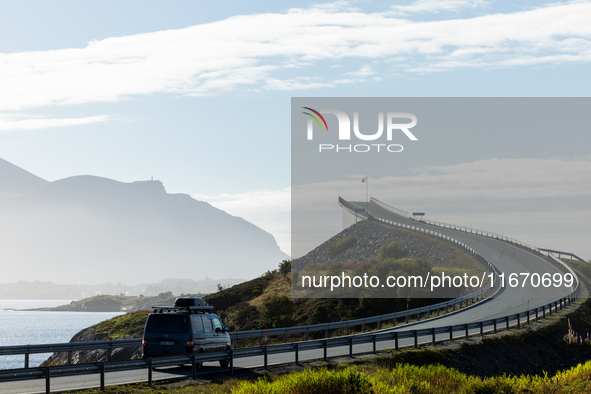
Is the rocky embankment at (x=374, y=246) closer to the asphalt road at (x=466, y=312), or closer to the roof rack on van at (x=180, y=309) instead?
the asphalt road at (x=466, y=312)

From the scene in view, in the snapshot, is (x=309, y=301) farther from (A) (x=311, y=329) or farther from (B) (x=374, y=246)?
(B) (x=374, y=246)

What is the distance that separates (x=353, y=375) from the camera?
13.8 meters

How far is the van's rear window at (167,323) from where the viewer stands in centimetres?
1812

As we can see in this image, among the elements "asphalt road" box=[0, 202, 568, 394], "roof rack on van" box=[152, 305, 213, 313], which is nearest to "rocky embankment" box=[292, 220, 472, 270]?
"asphalt road" box=[0, 202, 568, 394]

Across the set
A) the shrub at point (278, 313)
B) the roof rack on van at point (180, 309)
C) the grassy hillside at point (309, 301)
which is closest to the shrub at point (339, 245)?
the grassy hillside at point (309, 301)

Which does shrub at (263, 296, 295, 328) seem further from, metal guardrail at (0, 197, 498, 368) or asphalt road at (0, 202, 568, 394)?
asphalt road at (0, 202, 568, 394)

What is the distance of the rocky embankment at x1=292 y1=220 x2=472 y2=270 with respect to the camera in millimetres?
81488

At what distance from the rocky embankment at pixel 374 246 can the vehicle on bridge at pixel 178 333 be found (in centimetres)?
6023

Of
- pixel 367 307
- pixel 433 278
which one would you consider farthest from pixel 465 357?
pixel 433 278

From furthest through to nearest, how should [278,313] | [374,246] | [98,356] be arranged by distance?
[374,246], [278,313], [98,356]

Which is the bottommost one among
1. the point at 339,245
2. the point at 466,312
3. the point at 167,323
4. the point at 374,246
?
the point at 466,312

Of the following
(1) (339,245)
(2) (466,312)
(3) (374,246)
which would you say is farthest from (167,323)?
(1) (339,245)

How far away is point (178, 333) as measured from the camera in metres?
18.0

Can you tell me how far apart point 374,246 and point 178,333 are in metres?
78.9
